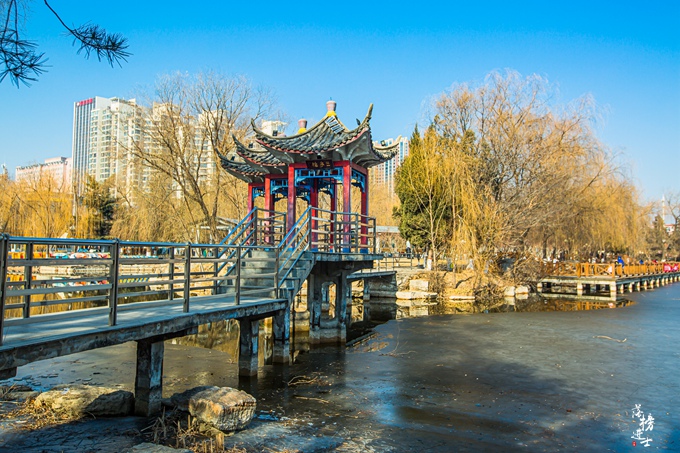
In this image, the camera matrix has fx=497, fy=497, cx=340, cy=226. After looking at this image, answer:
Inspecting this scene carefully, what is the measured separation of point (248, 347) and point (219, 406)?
2999 mm

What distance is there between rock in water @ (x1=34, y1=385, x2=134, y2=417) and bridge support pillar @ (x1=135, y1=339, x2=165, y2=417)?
217mm

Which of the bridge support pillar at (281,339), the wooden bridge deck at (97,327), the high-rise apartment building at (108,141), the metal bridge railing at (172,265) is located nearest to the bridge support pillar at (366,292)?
the metal bridge railing at (172,265)

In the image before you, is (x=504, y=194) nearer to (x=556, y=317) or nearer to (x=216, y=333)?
(x=556, y=317)

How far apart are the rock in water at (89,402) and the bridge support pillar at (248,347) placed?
8.04 feet

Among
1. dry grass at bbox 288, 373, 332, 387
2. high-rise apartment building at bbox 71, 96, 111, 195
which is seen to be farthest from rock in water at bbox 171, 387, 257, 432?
high-rise apartment building at bbox 71, 96, 111, 195

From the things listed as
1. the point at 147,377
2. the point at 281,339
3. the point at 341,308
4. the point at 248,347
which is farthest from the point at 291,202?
the point at 147,377

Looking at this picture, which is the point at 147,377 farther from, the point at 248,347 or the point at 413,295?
the point at 413,295

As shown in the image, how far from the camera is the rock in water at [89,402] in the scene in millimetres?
6477

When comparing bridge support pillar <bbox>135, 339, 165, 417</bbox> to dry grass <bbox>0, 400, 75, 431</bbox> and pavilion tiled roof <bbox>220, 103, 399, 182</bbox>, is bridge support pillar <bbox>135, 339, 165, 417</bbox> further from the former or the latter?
pavilion tiled roof <bbox>220, 103, 399, 182</bbox>

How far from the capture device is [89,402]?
21.4 ft

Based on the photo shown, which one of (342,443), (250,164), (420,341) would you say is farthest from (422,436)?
(250,164)

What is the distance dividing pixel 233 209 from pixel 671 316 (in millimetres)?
23290

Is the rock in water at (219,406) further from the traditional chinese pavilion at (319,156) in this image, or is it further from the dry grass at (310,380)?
the traditional chinese pavilion at (319,156)

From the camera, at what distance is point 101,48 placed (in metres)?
4.29
